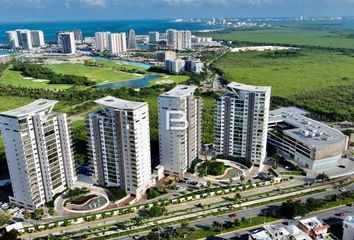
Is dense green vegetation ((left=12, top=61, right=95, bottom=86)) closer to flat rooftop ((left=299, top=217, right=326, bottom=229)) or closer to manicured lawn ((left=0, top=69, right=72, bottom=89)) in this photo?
manicured lawn ((left=0, top=69, right=72, bottom=89))

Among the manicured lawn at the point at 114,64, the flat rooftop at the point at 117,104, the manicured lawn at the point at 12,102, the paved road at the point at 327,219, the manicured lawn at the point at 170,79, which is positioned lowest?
the paved road at the point at 327,219

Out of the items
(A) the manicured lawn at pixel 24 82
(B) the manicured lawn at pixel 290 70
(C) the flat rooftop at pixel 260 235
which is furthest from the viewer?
(A) the manicured lawn at pixel 24 82

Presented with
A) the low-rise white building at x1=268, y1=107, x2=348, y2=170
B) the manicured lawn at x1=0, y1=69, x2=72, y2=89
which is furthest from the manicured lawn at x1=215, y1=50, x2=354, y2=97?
the manicured lawn at x1=0, y1=69, x2=72, y2=89

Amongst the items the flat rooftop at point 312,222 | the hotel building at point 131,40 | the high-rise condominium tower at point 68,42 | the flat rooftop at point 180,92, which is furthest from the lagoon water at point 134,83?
the flat rooftop at point 312,222

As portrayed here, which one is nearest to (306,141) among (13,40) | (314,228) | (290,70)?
(314,228)

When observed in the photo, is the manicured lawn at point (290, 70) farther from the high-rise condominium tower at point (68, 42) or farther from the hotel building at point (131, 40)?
the high-rise condominium tower at point (68, 42)
